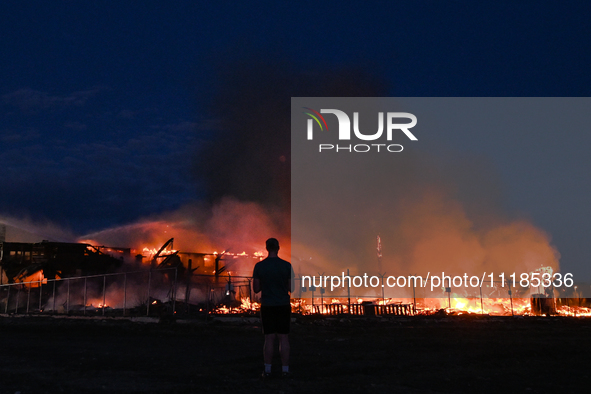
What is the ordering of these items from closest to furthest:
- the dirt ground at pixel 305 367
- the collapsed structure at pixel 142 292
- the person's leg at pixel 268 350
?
the dirt ground at pixel 305 367 → the person's leg at pixel 268 350 → the collapsed structure at pixel 142 292

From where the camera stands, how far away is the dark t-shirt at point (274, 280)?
5348 millimetres

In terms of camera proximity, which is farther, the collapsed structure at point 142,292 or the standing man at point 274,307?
the collapsed structure at point 142,292

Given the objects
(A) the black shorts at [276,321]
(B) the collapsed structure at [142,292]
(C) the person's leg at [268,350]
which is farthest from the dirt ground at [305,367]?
(B) the collapsed structure at [142,292]

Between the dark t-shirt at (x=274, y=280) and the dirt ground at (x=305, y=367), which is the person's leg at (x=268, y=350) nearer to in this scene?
the dirt ground at (x=305, y=367)

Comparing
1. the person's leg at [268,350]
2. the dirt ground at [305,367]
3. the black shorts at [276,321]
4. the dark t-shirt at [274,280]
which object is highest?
the dark t-shirt at [274,280]

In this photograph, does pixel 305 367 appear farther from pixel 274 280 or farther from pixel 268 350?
pixel 274 280

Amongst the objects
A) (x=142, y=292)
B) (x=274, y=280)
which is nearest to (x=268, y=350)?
(x=274, y=280)

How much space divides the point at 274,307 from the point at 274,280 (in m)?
0.31

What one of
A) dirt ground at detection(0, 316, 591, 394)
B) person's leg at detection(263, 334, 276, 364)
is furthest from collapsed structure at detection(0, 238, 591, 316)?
person's leg at detection(263, 334, 276, 364)

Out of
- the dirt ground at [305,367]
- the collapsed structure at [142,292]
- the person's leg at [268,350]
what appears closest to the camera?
the dirt ground at [305,367]

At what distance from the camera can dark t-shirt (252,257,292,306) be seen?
17.5 ft

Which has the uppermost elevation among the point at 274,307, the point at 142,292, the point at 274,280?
the point at 274,280

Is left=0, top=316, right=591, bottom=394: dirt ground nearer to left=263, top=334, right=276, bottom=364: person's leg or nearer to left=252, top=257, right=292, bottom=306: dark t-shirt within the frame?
left=263, top=334, right=276, bottom=364: person's leg

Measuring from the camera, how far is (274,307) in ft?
17.5
